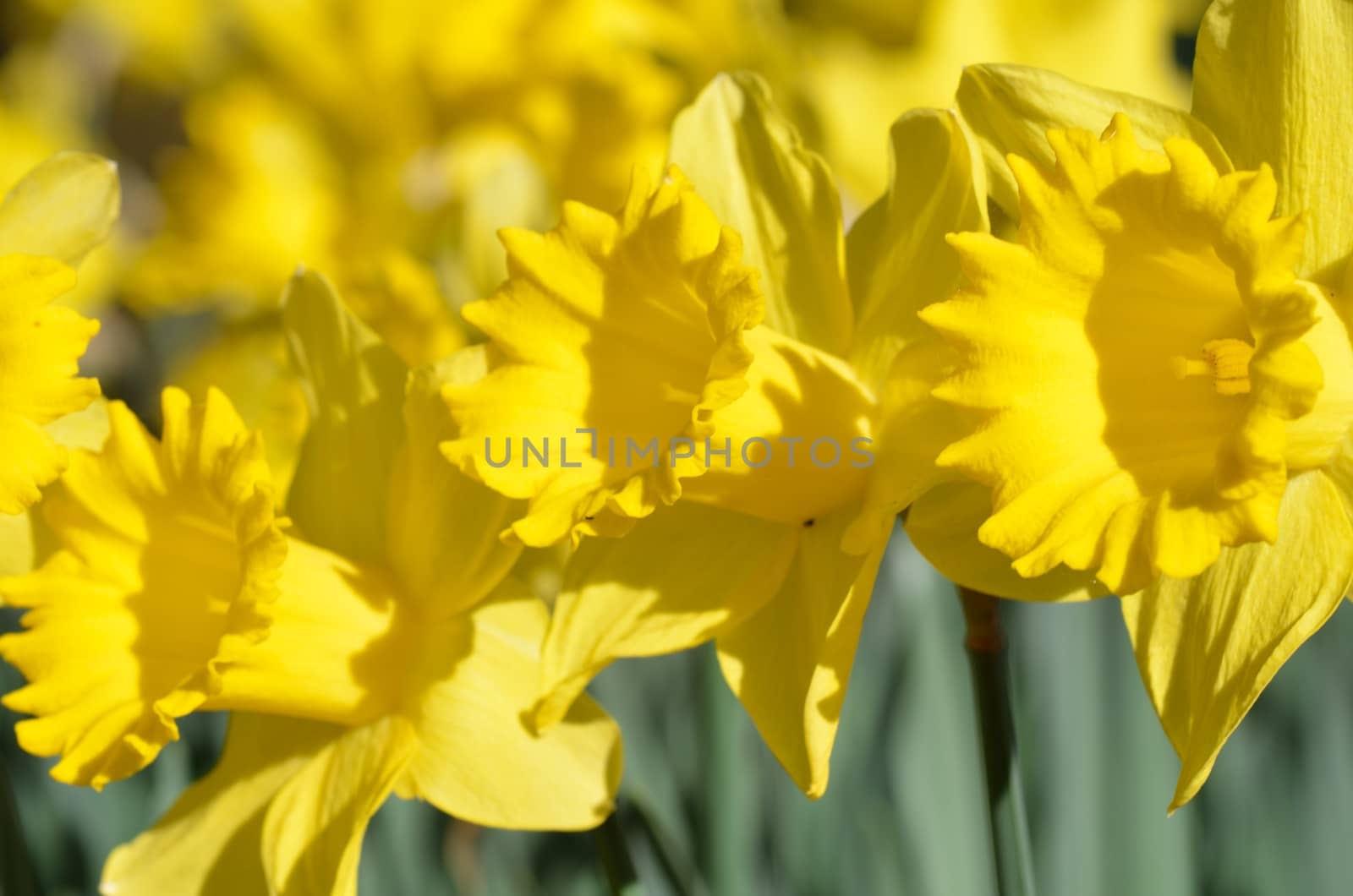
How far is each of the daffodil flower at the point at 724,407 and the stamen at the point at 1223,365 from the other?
6.0 inches

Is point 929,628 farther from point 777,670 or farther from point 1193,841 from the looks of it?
point 777,670

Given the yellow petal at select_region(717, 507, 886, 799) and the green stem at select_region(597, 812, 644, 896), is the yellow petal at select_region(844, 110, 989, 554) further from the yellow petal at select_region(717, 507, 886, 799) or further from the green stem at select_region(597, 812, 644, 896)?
the green stem at select_region(597, 812, 644, 896)

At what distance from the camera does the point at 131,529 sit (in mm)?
947

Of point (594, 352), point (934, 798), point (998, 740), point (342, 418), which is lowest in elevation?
point (934, 798)

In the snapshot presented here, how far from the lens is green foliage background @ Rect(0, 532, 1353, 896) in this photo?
143 cm

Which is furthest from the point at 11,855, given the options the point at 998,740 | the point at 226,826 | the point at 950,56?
the point at 950,56

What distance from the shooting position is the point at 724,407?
2.49ft

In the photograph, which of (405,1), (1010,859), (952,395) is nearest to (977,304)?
(952,395)

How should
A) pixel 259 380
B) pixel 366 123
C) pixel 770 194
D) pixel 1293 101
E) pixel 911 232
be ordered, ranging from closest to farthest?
pixel 1293 101 < pixel 911 232 < pixel 770 194 < pixel 259 380 < pixel 366 123

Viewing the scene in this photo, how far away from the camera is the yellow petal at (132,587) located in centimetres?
88

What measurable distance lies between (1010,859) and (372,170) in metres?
2.19

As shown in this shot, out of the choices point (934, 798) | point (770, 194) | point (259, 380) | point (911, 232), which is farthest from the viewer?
point (259, 380)

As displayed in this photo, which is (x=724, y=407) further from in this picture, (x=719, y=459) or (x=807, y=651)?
(x=807, y=651)

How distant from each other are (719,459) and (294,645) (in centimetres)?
36
